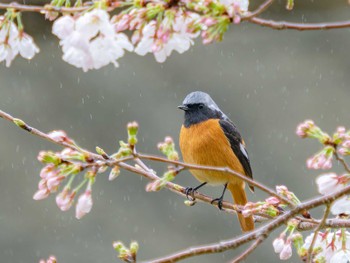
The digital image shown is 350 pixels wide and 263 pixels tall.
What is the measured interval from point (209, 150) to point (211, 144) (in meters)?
0.03

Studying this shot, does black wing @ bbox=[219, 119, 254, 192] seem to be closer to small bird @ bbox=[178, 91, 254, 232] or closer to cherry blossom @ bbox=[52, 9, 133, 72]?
small bird @ bbox=[178, 91, 254, 232]

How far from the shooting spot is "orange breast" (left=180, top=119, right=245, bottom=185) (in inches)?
105

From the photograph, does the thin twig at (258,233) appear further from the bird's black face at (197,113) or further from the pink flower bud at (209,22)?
the bird's black face at (197,113)

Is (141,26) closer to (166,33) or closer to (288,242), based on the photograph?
(166,33)

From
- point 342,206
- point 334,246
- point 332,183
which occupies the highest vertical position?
point 332,183

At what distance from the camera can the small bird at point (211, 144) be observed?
2.69 metres

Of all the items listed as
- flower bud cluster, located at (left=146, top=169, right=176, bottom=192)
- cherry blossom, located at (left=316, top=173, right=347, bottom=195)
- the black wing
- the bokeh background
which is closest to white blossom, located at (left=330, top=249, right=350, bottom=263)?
cherry blossom, located at (left=316, top=173, right=347, bottom=195)

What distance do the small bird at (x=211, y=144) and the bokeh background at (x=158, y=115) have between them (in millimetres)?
A: 1947

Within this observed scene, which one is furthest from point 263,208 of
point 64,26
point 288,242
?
point 64,26

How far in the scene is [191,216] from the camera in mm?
5023

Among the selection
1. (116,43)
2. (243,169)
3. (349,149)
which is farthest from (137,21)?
(243,169)

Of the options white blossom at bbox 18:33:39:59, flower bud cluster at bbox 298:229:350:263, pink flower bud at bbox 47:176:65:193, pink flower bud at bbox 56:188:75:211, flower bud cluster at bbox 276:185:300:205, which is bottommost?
flower bud cluster at bbox 298:229:350:263

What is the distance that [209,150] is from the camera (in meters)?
2.71

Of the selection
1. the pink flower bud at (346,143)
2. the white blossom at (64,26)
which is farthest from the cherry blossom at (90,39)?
the pink flower bud at (346,143)
